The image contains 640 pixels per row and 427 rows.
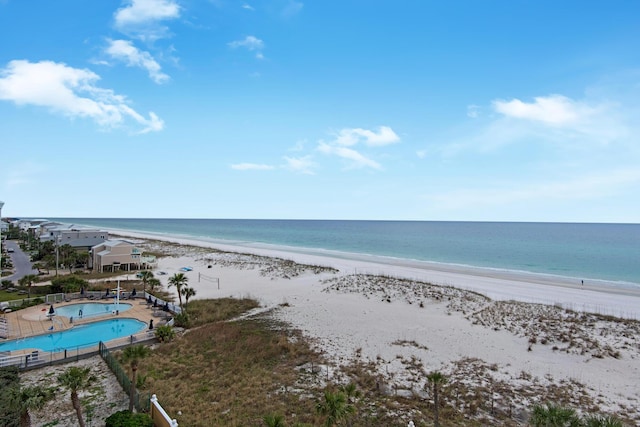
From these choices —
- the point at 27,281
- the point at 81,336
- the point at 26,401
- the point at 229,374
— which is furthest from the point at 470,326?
the point at 27,281

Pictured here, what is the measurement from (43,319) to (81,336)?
5.13 m

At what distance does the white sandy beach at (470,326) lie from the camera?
18609mm

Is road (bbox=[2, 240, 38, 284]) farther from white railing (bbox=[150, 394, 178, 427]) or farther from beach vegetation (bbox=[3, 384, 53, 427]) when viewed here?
white railing (bbox=[150, 394, 178, 427])

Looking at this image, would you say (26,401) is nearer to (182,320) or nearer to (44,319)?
(182,320)

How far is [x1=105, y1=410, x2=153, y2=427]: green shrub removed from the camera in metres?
12.6

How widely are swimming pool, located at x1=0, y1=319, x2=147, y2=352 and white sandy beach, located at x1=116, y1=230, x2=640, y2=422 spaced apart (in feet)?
36.5

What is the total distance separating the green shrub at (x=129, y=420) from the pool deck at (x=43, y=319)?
1478cm

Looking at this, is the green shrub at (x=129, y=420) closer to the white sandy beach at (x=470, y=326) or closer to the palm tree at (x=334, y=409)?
the palm tree at (x=334, y=409)

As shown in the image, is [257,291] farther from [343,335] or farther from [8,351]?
[8,351]

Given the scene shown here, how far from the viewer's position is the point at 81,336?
83.0 ft

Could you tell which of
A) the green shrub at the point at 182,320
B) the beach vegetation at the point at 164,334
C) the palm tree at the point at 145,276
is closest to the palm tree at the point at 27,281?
the palm tree at the point at 145,276

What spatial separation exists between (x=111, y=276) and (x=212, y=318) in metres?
24.3

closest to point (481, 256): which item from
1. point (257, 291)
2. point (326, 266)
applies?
point (326, 266)

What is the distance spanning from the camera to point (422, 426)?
14.0 meters
